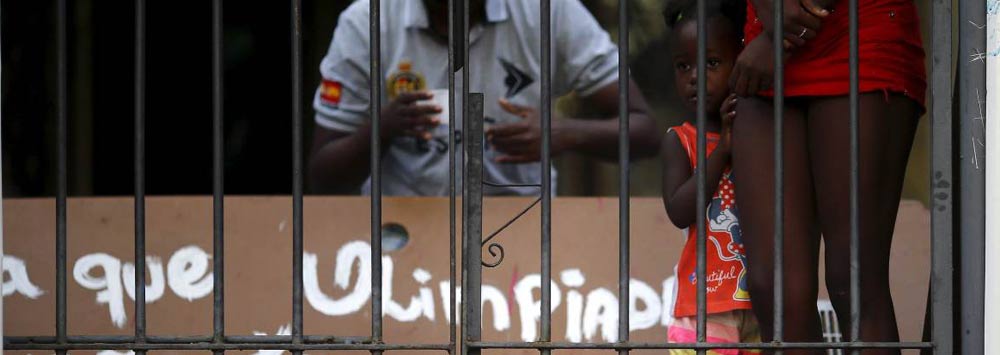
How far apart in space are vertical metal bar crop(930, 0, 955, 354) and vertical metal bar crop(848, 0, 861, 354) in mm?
169

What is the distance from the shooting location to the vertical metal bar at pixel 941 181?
305 centimetres

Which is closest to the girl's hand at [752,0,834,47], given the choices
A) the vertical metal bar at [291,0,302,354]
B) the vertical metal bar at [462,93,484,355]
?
the vertical metal bar at [462,93,484,355]

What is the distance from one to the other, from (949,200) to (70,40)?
11.3ft

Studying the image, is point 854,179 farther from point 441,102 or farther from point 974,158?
point 441,102

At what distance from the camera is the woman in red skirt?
10.5 feet

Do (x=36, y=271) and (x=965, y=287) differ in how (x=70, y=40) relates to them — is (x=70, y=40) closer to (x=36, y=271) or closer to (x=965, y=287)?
(x=36, y=271)

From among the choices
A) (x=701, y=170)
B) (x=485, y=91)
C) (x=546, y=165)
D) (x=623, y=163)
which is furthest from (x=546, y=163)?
(x=485, y=91)

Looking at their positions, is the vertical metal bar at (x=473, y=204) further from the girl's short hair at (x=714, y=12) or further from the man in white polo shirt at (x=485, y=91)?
the man in white polo shirt at (x=485, y=91)

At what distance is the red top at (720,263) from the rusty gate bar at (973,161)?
59cm

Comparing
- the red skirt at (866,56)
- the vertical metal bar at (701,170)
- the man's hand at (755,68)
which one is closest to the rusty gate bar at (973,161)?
the red skirt at (866,56)

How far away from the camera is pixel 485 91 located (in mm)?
5082

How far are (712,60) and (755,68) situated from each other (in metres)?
0.47

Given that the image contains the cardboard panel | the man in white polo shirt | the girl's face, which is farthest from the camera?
the man in white polo shirt

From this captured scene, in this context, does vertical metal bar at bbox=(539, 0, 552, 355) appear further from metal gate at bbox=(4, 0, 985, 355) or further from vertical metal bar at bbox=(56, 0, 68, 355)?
vertical metal bar at bbox=(56, 0, 68, 355)
